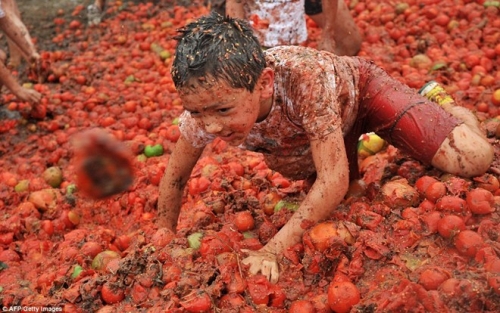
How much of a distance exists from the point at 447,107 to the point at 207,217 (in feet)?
5.07

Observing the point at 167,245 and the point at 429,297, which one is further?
the point at 167,245

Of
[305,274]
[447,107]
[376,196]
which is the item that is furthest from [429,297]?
[447,107]

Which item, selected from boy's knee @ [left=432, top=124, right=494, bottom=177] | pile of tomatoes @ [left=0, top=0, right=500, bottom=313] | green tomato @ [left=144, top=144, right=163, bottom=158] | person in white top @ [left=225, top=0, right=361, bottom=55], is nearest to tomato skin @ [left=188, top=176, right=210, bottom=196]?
pile of tomatoes @ [left=0, top=0, right=500, bottom=313]

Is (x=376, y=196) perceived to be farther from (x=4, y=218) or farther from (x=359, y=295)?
(x=4, y=218)

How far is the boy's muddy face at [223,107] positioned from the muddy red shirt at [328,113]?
226mm

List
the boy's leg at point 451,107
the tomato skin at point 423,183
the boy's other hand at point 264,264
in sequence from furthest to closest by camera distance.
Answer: the boy's leg at point 451,107
the tomato skin at point 423,183
the boy's other hand at point 264,264

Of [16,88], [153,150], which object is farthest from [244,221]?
[16,88]

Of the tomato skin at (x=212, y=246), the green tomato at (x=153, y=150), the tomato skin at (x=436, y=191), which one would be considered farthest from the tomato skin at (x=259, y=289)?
the green tomato at (x=153, y=150)

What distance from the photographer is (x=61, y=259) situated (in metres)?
3.23

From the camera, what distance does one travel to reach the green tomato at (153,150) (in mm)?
4543

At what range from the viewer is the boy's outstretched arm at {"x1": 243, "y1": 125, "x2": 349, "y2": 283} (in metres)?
2.49

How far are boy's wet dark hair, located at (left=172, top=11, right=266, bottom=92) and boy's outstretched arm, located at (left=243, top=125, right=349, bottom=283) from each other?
45 cm

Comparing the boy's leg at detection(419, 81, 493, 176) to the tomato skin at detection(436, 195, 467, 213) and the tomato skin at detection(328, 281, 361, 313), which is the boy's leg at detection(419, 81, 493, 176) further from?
the tomato skin at detection(328, 281, 361, 313)

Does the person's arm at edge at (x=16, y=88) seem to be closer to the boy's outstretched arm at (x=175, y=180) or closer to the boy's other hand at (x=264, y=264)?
the boy's outstretched arm at (x=175, y=180)
